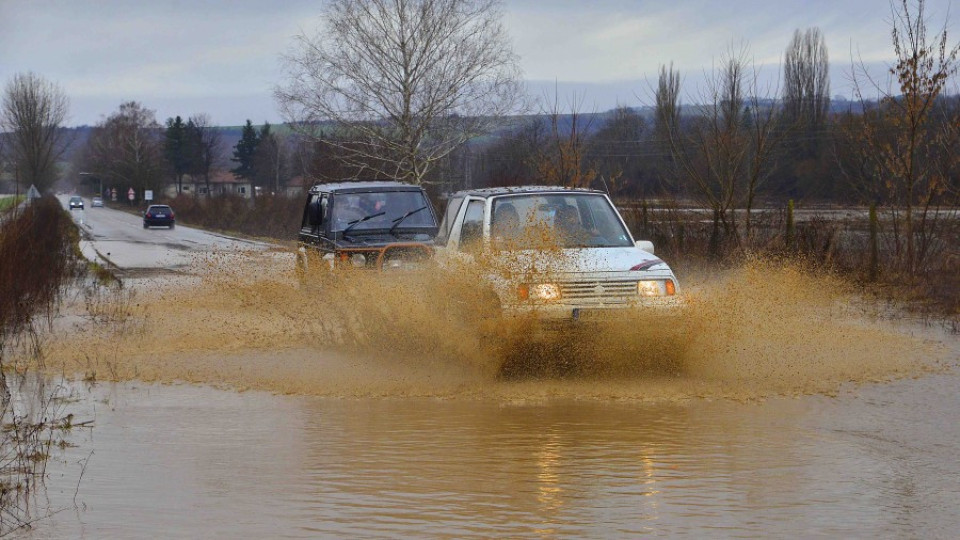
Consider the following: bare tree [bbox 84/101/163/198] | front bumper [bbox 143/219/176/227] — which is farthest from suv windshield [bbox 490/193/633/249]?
bare tree [bbox 84/101/163/198]

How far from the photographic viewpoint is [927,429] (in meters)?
Answer: 8.38

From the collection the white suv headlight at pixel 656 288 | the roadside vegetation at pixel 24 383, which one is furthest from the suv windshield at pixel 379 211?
the white suv headlight at pixel 656 288

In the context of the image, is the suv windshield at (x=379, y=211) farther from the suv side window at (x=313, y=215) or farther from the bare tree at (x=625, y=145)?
the bare tree at (x=625, y=145)

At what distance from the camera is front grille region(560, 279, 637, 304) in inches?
400

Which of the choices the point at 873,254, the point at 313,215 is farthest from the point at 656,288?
the point at 873,254

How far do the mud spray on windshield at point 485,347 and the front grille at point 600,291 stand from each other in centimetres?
20

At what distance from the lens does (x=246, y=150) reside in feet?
575

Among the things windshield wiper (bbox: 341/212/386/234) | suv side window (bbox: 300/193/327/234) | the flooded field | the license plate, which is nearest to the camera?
the flooded field

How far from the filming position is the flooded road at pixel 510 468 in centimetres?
599

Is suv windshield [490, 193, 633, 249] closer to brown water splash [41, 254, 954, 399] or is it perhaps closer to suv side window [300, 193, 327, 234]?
brown water splash [41, 254, 954, 399]

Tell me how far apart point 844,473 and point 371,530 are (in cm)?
301

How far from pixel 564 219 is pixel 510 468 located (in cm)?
488

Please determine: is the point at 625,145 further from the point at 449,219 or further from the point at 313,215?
the point at 449,219

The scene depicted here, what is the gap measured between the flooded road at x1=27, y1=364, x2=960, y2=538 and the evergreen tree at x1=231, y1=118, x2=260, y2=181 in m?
167
